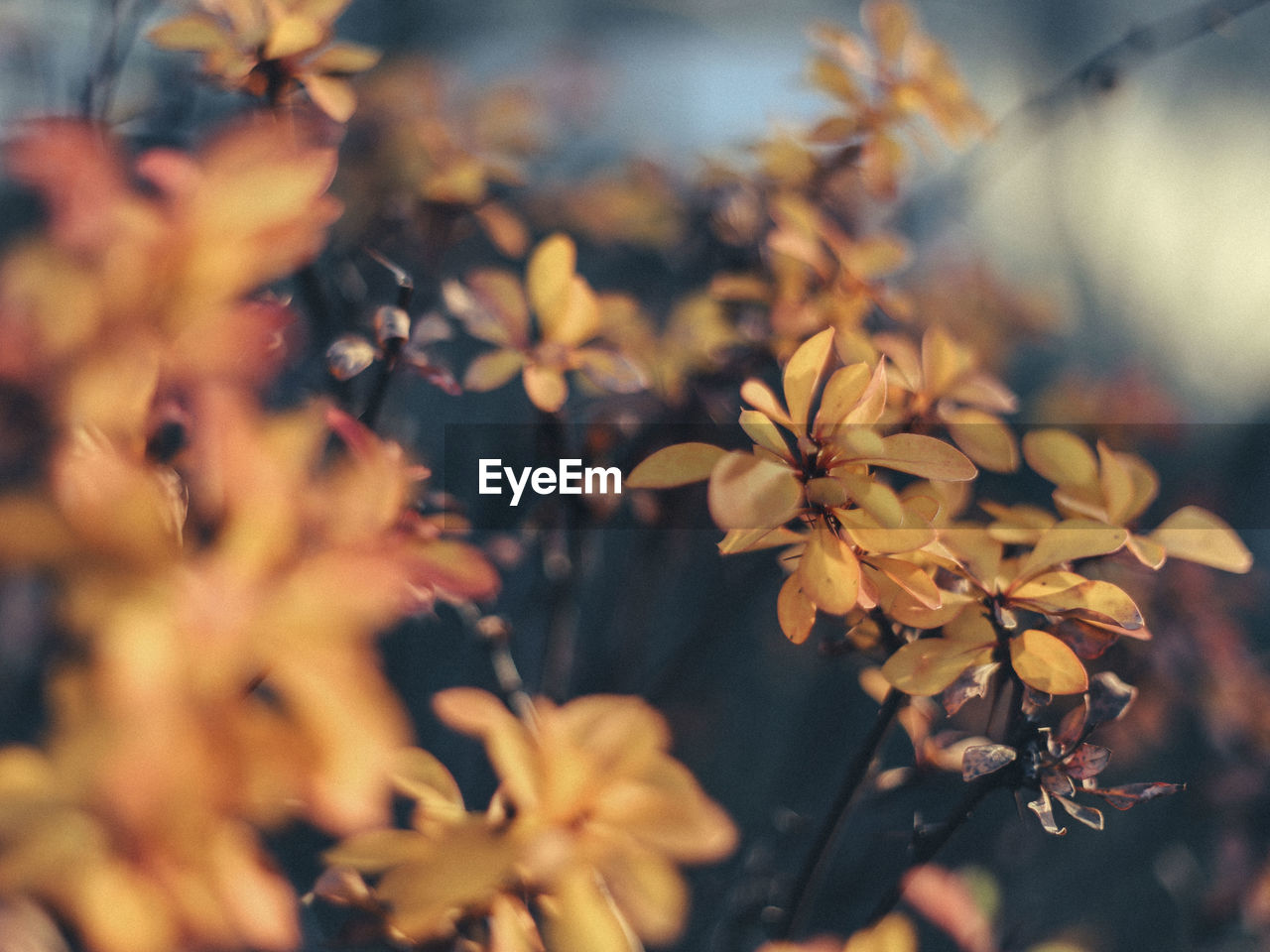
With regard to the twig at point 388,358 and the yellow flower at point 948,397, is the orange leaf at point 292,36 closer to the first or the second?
the twig at point 388,358

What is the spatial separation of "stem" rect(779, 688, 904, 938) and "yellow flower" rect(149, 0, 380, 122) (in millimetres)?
490

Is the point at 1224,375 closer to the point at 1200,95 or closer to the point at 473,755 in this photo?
the point at 1200,95

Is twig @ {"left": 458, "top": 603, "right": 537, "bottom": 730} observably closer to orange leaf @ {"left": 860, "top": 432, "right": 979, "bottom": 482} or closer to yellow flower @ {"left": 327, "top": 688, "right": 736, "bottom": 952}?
yellow flower @ {"left": 327, "top": 688, "right": 736, "bottom": 952}

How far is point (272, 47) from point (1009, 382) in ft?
5.46

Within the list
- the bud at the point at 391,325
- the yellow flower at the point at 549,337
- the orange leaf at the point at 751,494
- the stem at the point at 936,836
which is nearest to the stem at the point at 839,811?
the stem at the point at 936,836

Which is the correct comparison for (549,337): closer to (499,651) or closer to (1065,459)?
(499,651)

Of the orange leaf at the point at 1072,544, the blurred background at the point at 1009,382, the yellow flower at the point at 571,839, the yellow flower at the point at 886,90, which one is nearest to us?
the yellow flower at the point at 571,839

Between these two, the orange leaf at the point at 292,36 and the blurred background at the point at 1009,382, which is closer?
the orange leaf at the point at 292,36

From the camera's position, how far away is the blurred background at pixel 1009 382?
81 centimetres

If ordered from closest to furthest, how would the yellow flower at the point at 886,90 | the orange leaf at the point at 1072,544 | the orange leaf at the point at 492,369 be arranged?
the orange leaf at the point at 1072,544 → the orange leaf at the point at 492,369 → the yellow flower at the point at 886,90

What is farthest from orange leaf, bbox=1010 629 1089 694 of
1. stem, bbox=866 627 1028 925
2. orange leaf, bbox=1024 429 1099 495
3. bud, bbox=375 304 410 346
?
bud, bbox=375 304 410 346

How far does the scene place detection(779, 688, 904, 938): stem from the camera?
44 centimetres

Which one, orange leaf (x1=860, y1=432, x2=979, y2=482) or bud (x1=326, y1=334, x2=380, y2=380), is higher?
orange leaf (x1=860, y1=432, x2=979, y2=482)

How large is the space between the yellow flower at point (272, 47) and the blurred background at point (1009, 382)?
243 mm
